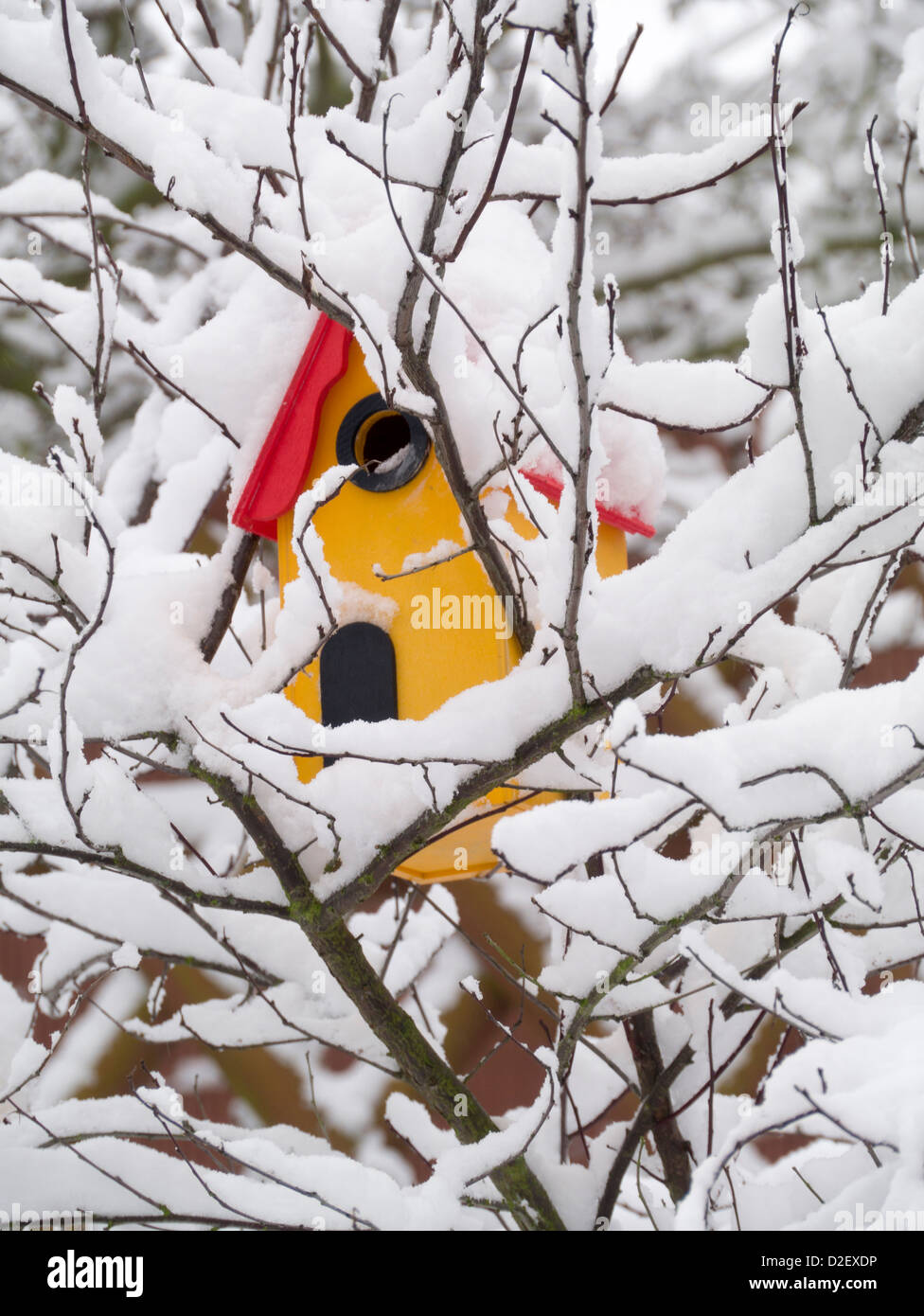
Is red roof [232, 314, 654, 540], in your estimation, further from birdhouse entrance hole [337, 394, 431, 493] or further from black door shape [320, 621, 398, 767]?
black door shape [320, 621, 398, 767]

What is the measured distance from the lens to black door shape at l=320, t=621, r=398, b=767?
42.6 inches

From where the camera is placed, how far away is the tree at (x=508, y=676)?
2.20ft

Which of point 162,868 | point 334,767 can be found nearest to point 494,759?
point 334,767

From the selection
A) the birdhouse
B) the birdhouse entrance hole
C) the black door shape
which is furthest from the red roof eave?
the black door shape

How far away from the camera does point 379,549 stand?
3.58ft

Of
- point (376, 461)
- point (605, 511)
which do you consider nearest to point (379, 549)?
point (376, 461)

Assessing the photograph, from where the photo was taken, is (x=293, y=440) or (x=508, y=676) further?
(x=293, y=440)

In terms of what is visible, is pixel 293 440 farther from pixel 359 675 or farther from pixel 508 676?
pixel 508 676

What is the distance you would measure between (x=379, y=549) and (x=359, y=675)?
13 centimetres

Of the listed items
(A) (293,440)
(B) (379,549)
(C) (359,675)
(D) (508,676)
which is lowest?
(D) (508,676)

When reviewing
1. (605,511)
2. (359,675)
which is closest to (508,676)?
(359,675)

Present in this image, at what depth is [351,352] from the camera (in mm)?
Answer: 1114

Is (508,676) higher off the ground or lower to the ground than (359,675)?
lower
